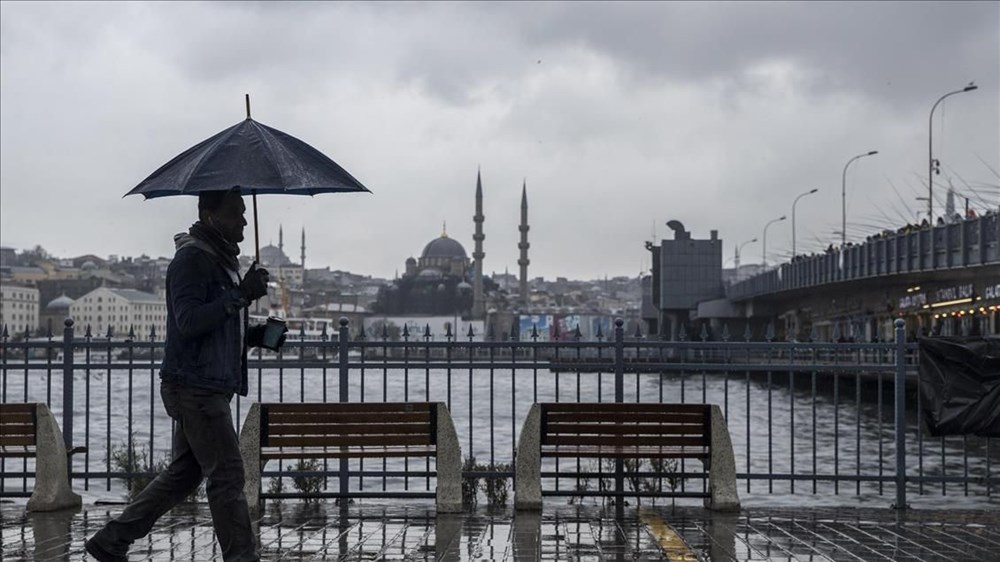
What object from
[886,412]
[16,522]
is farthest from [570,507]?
[886,412]

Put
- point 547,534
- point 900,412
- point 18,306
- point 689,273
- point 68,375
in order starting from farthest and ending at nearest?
1. point 18,306
2. point 689,273
3. point 900,412
4. point 68,375
5. point 547,534

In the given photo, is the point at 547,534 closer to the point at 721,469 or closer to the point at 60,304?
the point at 721,469

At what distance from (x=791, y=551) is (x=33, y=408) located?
610 cm

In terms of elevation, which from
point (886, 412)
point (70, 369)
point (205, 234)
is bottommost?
point (886, 412)

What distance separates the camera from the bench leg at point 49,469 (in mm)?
10188

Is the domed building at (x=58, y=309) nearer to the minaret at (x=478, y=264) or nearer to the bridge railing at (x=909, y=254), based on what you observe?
the minaret at (x=478, y=264)

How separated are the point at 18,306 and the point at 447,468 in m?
175

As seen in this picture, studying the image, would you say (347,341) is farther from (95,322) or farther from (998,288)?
(95,322)

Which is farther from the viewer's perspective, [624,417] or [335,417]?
[624,417]

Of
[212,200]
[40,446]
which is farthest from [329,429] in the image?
[212,200]

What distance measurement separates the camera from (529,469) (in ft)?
33.7

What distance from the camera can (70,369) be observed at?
35.9 ft

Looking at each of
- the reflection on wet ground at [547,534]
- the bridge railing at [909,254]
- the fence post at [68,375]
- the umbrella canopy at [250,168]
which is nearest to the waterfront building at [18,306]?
the bridge railing at [909,254]

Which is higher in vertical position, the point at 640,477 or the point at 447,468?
the point at 447,468
